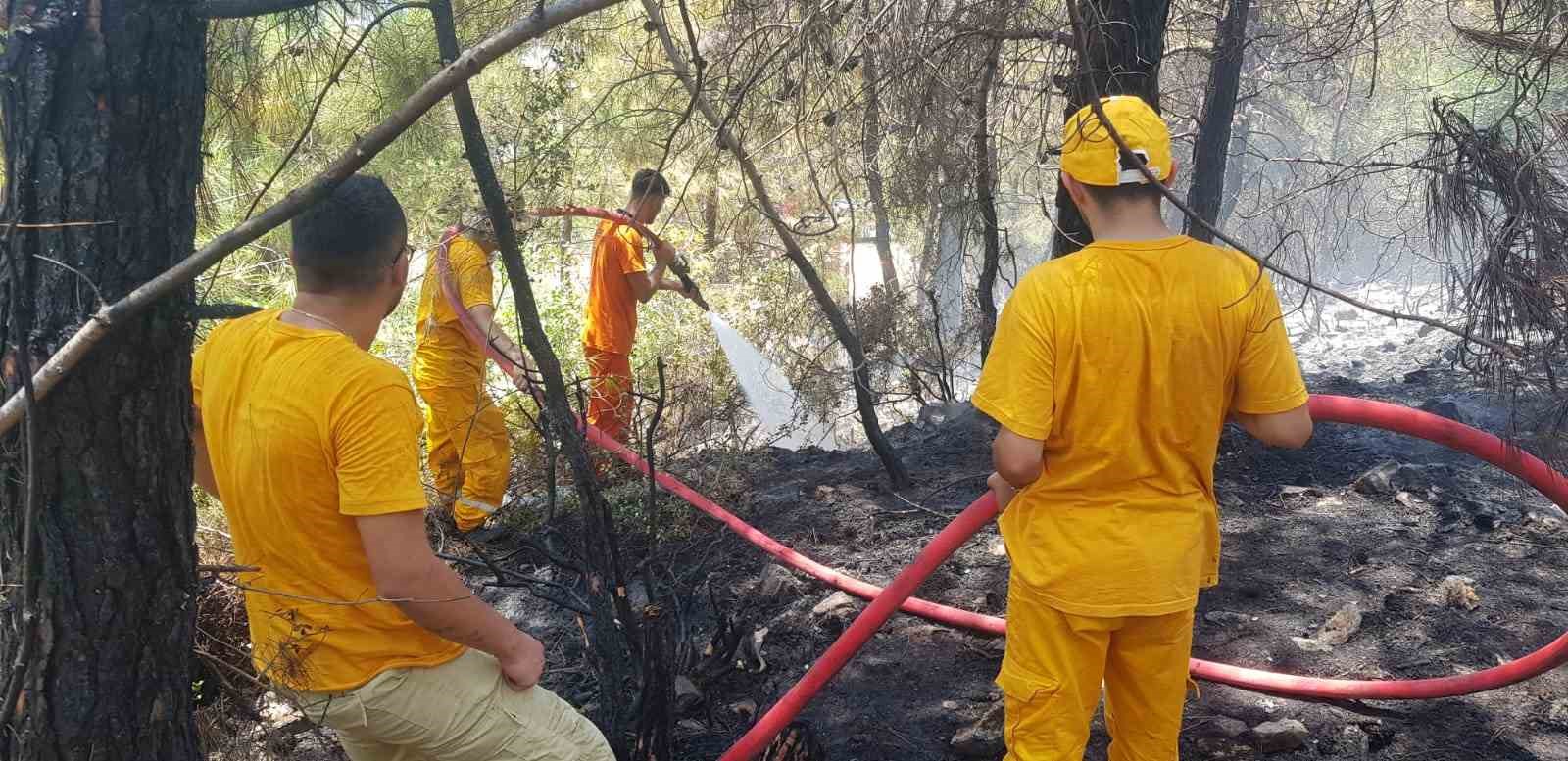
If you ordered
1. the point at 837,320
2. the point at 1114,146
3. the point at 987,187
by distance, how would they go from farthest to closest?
1. the point at 987,187
2. the point at 837,320
3. the point at 1114,146

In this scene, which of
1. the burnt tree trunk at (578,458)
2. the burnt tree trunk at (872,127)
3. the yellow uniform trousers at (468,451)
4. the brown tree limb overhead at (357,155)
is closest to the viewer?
the brown tree limb overhead at (357,155)

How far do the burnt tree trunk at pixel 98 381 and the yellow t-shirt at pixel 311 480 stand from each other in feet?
0.32

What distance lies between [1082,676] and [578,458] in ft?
4.24

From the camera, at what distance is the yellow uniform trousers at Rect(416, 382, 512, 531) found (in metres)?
5.02

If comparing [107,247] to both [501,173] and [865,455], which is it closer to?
[501,173]

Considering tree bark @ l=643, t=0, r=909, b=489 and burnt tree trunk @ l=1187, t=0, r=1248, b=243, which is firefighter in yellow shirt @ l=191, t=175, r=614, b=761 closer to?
tree bark @ l=643, t=0, r=909, b=489

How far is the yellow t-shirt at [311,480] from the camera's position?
168 centimetres

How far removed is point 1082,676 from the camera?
2.15m

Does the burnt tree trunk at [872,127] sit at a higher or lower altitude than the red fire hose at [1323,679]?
higher

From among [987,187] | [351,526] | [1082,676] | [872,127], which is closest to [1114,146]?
[1082,676]

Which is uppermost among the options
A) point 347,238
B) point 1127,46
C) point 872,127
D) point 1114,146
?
point 1127,46

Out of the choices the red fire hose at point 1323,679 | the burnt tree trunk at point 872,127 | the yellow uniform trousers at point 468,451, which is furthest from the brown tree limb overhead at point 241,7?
the yellow uniform trousers at point 468,451

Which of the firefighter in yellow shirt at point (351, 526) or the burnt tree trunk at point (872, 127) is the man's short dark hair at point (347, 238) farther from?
the burnt tree trunk at point (872, 127)

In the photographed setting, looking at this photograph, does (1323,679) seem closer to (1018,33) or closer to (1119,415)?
(1119,415)
